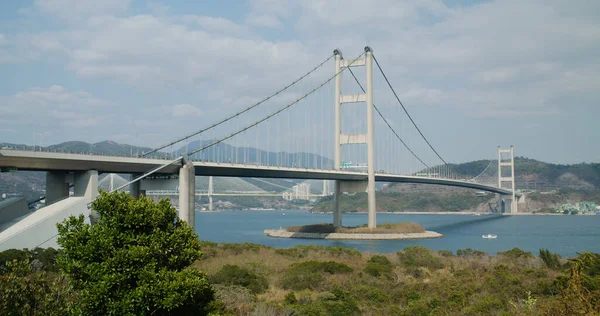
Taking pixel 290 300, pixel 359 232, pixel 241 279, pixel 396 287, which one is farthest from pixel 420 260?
pixel 359 232

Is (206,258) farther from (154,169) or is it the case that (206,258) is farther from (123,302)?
(123,302)

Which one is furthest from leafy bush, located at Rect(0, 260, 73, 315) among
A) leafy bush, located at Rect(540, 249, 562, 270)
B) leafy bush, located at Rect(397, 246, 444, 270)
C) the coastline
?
the coastline

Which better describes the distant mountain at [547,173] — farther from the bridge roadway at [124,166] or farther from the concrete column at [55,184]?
the concrete column at [55,184]

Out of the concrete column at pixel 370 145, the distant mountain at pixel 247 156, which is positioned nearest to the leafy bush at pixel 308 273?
the distant mountain at pixel 247 156

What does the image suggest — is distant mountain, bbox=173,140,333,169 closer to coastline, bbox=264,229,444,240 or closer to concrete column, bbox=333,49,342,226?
concrete column, bbox=333,49,342,226

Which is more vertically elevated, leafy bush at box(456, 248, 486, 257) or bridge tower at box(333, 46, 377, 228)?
bridge tower at box(333, 46, 377, 228)

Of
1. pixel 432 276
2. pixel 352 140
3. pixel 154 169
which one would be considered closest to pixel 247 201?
pixel 352 140

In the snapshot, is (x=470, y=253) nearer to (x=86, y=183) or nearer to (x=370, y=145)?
(x=86, y=183)
